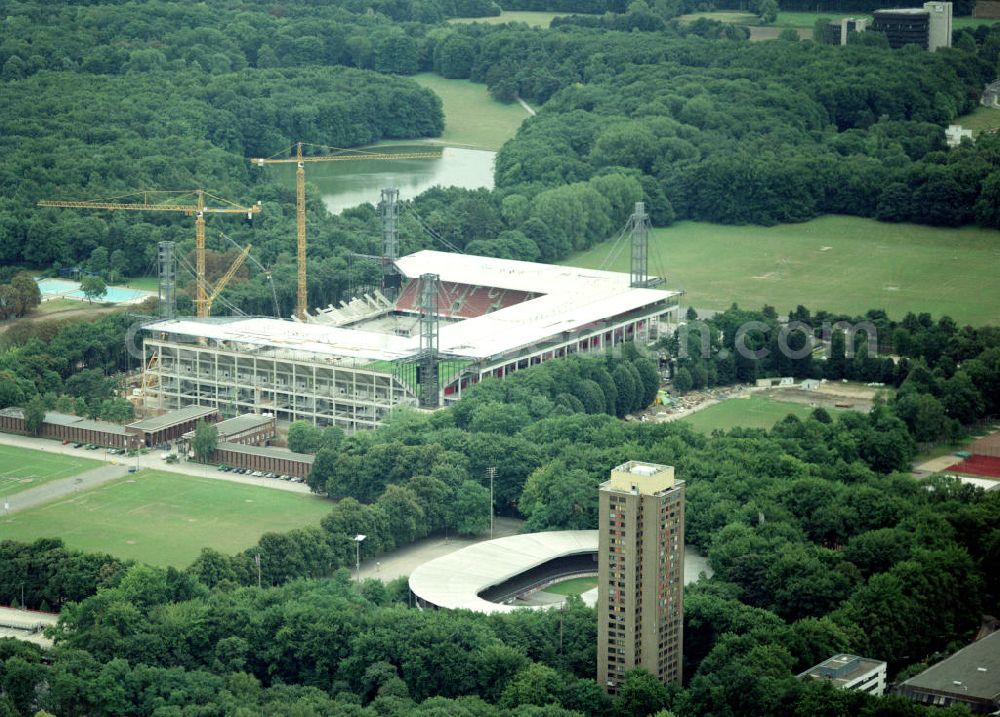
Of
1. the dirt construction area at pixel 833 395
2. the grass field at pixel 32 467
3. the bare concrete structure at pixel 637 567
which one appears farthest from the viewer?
the dirt construction area at pixel 833 395

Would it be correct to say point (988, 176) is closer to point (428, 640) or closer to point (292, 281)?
A: point (292, 281)

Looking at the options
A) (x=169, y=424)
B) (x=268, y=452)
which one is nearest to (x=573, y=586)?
(x=268, y=452)

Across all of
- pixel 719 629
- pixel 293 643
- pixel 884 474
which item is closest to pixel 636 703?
pixel 719 629

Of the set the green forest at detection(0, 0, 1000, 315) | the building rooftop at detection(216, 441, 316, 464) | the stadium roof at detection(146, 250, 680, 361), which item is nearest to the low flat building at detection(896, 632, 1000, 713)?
the building rooftop at detection(216, 441, 316, 464)

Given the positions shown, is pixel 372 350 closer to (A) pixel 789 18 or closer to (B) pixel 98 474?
(B) pixel 98 474

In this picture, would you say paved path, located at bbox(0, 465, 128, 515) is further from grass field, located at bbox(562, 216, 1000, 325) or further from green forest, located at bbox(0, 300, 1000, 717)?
grass field, located at bbox(562, 216, 1000, 325)

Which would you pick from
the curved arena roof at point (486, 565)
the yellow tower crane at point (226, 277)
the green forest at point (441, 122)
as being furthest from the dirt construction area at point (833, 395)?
the yellow tower crane at point (226, 277)

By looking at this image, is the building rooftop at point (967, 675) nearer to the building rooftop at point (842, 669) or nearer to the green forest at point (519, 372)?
the building rooftop at point (842, 669)
